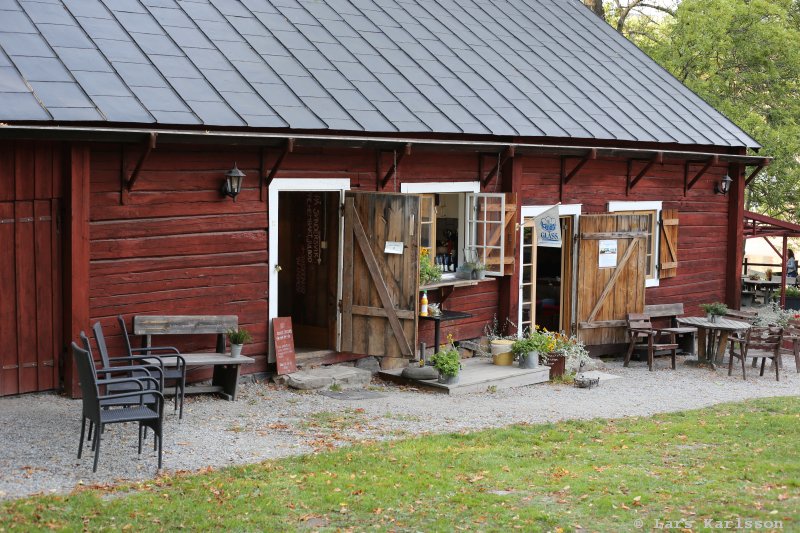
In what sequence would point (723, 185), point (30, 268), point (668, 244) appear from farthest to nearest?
1. point (723, 185)
2. point (668, 244)
3. point (30, 268)

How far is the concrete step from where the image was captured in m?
12.3

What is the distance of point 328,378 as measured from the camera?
12031 mm

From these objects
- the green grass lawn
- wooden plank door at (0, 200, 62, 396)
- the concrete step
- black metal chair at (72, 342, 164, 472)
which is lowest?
the green grass lawn

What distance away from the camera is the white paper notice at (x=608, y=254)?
51.4 ft

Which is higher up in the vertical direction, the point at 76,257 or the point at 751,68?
the point at 751,68

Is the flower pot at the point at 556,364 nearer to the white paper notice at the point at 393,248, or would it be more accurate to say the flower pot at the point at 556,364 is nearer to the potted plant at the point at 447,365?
the potted plant at the point at 447,365

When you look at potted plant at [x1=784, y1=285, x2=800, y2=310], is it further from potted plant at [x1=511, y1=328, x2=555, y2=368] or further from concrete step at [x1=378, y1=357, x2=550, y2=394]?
concrete step at [x1=378, y1=357, x2=550, y2=394]

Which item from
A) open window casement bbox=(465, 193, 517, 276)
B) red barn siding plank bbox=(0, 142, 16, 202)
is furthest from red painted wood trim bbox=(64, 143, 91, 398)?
open window casement bbox=(465, 193, 517, 276)

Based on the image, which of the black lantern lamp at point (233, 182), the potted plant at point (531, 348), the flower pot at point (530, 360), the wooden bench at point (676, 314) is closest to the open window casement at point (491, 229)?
the potted plant at point (531, 348)

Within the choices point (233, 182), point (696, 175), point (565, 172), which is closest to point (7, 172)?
point (233, 182)

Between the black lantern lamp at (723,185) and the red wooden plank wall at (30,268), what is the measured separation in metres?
12.0

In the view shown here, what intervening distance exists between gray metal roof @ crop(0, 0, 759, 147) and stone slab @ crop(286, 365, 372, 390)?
286 cm

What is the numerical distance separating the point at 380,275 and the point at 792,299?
1300 centimetres

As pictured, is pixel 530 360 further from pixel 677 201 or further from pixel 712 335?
pixel 677 201
